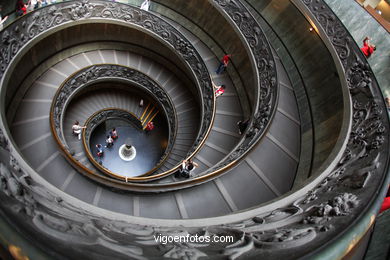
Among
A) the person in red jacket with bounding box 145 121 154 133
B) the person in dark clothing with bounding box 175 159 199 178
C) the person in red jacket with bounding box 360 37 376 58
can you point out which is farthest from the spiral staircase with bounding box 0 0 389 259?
the person in red jacket with bounding box 360 37 376 58

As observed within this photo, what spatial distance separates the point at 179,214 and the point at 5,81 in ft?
20.1

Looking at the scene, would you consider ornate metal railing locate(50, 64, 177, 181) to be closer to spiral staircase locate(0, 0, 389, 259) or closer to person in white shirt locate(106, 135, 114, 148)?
spiral staircase locate(0, 0, 389, 259)

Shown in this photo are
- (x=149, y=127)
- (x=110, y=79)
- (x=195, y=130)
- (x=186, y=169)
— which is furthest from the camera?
(x=149, y=127)

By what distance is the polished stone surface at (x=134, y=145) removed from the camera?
1375cm

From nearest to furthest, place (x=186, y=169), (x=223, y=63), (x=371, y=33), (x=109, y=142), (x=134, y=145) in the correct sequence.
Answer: (x=186, y=169), (x=371, y=33), (x=223, y=63), (x=109, y=142), (x=134, y=145)

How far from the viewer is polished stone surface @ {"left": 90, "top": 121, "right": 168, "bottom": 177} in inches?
541

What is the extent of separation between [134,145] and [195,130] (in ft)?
15.4

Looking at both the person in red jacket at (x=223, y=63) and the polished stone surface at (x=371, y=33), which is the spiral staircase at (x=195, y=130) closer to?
the person in red jacket at (x=223, y=63)

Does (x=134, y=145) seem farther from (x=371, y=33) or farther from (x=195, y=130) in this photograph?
(x=371, y=33)

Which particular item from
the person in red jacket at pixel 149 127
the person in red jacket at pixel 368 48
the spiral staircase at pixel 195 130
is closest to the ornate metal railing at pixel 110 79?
the spiral staircase at pixel 195 130

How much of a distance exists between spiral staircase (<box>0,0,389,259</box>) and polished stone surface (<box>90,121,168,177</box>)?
43 centimetres

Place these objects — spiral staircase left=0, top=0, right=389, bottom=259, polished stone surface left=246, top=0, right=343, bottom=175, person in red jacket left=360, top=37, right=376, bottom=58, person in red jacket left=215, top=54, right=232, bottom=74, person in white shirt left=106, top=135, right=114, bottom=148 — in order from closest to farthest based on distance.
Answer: spiral staircase left=0, top=0, right=389, bottom=259 → polished stone surface left=246, top=0, right=343, bottom=175 → person in red jacket left=360, top=37, right=376, bottom=58 → person in red jacket left=215, top=54, right=232, bottom=74 → person in white shirt left=106, top=135, right=114, bottom=148

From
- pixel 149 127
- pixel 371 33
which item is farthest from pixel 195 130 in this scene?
pixel 371 33

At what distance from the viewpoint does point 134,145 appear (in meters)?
14.7
